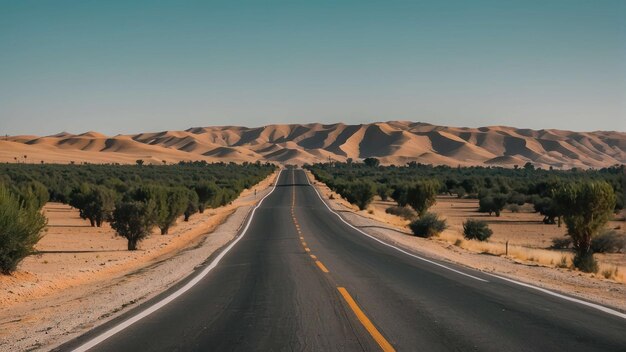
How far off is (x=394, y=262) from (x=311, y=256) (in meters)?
2.98

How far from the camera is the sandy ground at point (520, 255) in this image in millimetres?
14744

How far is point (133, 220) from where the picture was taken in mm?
30078

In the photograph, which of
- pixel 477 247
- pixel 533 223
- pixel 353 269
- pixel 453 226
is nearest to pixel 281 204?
pixel 453 226

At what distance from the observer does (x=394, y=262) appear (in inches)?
746

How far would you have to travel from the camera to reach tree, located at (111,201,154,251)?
30.1 metres

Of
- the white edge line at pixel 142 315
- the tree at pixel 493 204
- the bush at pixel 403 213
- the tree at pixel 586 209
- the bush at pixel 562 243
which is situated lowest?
the bush at pixel 562 243

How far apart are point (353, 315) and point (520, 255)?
695 inches

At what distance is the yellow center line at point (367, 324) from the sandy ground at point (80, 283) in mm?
4182

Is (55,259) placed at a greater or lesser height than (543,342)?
lesser

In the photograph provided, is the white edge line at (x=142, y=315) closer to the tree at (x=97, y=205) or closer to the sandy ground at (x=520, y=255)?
the sandy ground at (x=520, y=255)

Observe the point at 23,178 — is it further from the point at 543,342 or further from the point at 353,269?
the point at 543,342

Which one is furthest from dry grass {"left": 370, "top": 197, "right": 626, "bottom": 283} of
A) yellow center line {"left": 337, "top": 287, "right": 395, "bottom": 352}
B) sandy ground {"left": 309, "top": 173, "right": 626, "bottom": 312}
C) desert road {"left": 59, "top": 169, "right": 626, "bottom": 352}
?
yellow center line {"left": 337, "top": 287, "right": 395, "bottom": 352}

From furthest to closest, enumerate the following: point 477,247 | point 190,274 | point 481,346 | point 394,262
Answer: point 477,247 → point 394,262 → point 190,274 → point 481,346

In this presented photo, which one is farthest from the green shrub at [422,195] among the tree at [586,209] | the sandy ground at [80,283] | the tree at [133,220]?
the tree at [133,220]
